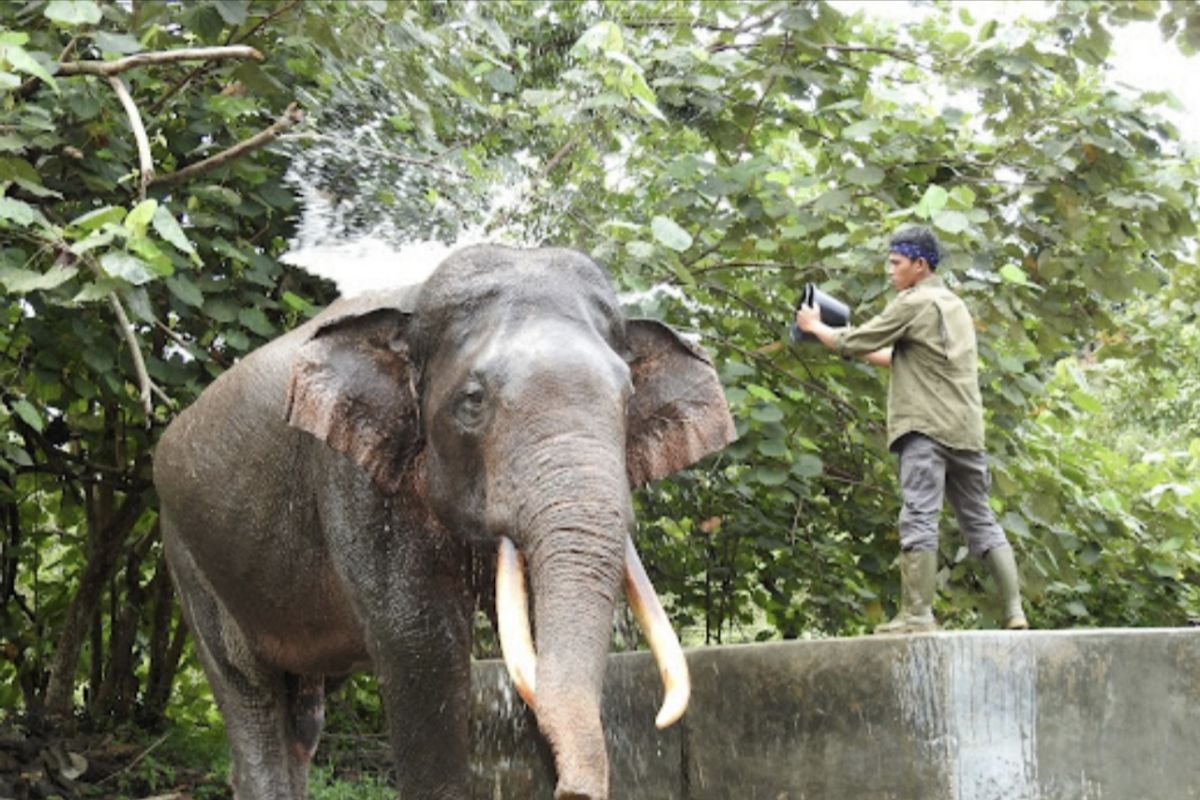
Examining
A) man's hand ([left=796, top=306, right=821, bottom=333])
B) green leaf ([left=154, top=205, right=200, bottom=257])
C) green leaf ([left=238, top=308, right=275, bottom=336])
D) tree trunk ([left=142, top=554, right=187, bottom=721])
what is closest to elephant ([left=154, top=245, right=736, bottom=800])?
green leaf ([left=154, top=205, right=200, bottom=257])

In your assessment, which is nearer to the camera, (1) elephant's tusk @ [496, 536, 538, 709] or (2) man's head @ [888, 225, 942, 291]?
(1) elephant's tusk @ [496, 536, 538, 709]

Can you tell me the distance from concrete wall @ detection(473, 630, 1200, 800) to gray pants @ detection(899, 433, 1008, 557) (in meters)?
0.88

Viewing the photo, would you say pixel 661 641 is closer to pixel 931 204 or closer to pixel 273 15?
pixel 931 204

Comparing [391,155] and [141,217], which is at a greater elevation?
[391,155]

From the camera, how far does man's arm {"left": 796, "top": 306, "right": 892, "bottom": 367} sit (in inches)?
233

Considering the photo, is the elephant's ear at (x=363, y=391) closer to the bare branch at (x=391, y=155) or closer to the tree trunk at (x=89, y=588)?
the bare branch at (x=391, y=155)

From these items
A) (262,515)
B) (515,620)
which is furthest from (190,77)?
(515,620)

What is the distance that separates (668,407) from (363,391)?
79 centimetres

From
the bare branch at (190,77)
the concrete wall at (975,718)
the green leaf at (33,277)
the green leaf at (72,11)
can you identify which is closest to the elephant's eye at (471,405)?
the concrete wall at (975,718)

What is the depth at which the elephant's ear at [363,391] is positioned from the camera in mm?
4297

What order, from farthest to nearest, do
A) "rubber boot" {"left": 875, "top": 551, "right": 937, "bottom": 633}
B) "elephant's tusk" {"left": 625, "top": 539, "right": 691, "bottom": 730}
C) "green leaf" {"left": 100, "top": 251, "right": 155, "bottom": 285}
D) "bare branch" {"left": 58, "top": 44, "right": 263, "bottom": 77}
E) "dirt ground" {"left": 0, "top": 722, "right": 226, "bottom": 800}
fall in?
"dirt ground" {"left": 0, "top": 722, "right": 226, "bottom": 800}, "rubber boot" {"left": 875, "top": 551, "right": 937, "bottom": 633}, "bare branch" {"left": 58, "top": 44, "right": 263, "bottom": 77}, "green leaf" {"left": 100, "top": 251, "right": 155, "bottom": 285}, "elephant's tusk" {"left": 625, "top": 539, "right": 691, "bottom": 730}

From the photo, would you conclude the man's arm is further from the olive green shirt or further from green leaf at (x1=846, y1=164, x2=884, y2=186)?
green leaf at (x1=846, y1=164, x2=884, y2=186)

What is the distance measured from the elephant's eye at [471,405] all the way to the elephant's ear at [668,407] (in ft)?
1.78

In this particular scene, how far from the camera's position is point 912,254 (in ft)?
19.2
